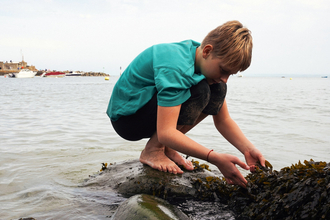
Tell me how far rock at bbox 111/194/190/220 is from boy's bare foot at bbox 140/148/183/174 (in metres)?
0.54

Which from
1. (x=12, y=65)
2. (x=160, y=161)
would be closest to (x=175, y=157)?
(x=160, y=161)

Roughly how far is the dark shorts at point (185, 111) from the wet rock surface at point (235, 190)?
44 cm

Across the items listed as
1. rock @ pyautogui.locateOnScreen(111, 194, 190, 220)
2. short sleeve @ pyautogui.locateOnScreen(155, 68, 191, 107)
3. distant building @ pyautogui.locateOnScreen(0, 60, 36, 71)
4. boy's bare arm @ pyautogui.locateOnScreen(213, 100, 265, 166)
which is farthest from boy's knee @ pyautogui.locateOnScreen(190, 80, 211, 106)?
distant building @ pyautogui.locateOnScreen(0, 60, 36, 71)

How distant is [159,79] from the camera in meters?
2.38

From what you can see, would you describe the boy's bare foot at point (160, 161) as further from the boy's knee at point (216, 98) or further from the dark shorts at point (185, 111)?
the boy's knee at point (216, 98)

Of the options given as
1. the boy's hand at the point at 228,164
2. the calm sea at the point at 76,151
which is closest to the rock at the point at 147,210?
the calm sea at the point at 76,151

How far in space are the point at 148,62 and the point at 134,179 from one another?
3.96 ft

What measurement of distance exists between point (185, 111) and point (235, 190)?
86 centimetres

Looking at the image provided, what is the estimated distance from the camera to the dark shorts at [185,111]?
258 centimetres

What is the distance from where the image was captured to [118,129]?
10.0 feet

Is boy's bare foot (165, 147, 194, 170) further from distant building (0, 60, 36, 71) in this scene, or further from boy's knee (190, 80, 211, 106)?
distant building (0, 60, 36, 71)

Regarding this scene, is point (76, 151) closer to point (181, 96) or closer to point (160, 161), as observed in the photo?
point (160, 161)

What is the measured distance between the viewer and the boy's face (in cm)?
237

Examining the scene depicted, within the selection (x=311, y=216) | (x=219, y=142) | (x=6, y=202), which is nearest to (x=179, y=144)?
(x=311, y=216)
